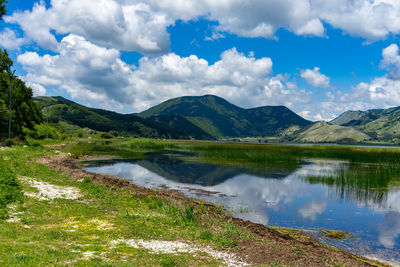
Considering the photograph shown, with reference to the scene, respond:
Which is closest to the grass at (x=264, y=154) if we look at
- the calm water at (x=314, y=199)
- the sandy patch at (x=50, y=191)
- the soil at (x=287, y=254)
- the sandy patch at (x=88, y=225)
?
the calm water at (x=314, y=199)

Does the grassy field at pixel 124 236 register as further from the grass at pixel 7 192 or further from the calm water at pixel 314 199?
the calm water at pixel 314 199

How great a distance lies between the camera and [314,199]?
3619cm

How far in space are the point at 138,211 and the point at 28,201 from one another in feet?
28.9

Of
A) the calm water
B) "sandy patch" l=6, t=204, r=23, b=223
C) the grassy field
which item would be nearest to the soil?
the grassy field

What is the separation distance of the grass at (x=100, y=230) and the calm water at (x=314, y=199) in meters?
8.69

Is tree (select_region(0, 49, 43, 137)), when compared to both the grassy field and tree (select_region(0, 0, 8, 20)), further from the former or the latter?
the grassy field

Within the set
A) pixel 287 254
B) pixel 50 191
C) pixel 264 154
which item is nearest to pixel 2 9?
pixel 50 191

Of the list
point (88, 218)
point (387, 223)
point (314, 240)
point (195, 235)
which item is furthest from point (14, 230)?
point (387, 223)

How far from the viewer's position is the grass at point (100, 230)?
12109mm

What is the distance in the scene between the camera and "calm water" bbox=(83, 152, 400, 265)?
23281mm

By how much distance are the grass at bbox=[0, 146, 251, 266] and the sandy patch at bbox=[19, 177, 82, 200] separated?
0.93 m

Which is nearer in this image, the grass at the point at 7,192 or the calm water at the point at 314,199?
the grass at the point at 7,192

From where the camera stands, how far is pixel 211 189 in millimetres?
40688

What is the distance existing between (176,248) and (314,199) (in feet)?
90.9
